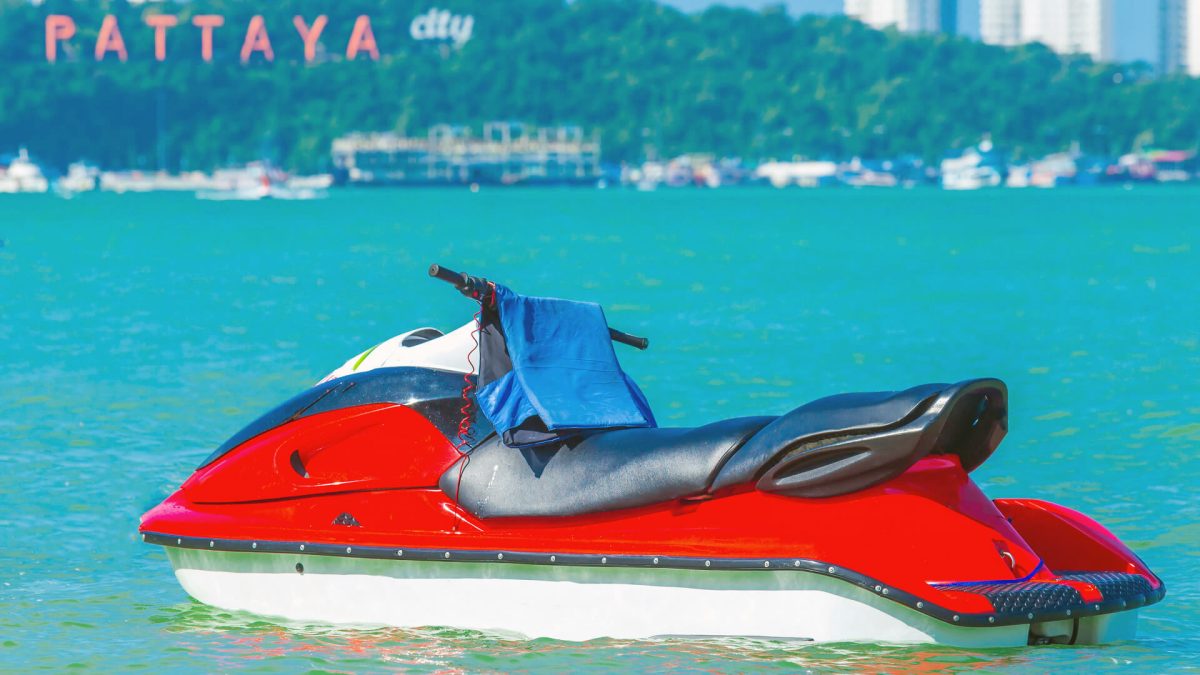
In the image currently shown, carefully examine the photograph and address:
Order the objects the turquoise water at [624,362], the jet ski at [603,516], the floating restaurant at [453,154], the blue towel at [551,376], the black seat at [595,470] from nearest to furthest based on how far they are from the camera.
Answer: the jet ski at [603,516] → the black seat at [595,470] → the blue towel at [551,376] → the turquoise water at [624,362] → the floating restaurant at [453,154]

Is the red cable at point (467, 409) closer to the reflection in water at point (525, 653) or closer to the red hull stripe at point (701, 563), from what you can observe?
the red hull stripe at point (701, 563)

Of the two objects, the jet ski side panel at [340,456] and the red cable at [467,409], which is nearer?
the red cable at [467,409]

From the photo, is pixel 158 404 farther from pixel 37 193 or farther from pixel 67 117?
pixel 67 117

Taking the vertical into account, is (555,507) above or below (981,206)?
above

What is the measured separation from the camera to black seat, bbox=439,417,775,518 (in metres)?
6.91

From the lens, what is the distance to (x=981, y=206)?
12988 cm

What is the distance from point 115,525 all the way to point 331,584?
3358mm

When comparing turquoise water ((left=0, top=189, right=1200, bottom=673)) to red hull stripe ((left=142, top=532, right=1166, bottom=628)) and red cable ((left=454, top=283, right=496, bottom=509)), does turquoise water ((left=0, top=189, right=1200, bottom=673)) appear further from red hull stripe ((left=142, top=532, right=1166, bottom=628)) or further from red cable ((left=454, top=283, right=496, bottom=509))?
red cable ((left=454, top=283, right=496, bottom=509))

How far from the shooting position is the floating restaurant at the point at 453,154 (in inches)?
7549

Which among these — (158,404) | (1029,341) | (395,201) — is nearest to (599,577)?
(158,404)

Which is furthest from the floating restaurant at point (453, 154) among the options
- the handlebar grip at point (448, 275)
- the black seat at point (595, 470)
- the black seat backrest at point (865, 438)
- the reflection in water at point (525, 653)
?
the black seat backrest at point (865, 438)

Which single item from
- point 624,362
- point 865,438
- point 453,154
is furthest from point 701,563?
point 453,154

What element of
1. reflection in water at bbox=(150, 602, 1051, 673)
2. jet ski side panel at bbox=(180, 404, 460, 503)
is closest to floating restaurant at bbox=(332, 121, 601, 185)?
jet ski side panel at bbox=(180, 404, 460, 503)

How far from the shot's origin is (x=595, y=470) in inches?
276
